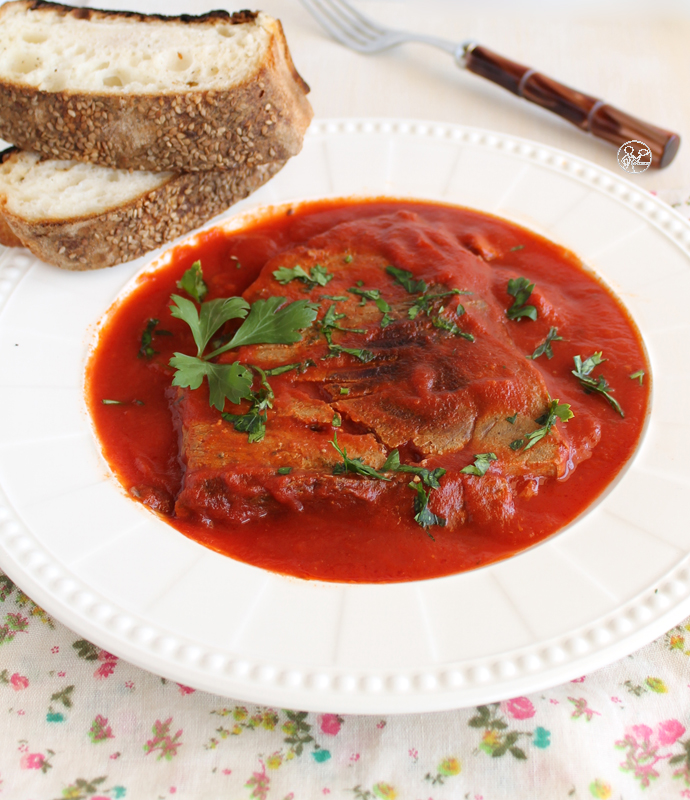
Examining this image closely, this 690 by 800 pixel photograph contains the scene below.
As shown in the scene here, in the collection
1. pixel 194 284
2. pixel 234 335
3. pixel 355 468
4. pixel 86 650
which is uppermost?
pixel 355 468

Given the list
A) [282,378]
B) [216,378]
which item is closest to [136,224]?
[216,378]

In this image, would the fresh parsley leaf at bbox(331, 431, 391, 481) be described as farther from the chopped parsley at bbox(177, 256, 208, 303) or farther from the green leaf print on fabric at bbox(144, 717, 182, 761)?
the chopped parsley at bbox(177, 256, 208, 303)

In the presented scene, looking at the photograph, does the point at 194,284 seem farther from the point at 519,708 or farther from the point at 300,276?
the point at 519,708

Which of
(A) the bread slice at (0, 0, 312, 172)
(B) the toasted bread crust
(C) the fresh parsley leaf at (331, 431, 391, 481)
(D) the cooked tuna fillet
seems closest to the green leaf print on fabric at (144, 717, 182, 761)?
(D) the cooked tuna fillet

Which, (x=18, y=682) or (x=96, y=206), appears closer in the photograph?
(x=18, y=682)

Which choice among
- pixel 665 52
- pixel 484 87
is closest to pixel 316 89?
pixel 484 87

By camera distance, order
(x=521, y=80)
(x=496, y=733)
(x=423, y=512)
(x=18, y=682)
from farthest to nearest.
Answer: (x=521, y=80)
(x=423, y=512)
(x=18, y=682)
(x=496, y=733)
